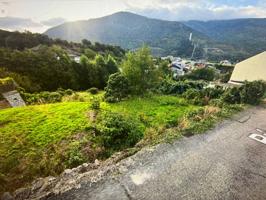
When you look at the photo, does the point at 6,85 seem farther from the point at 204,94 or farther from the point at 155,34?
the point at 155,34

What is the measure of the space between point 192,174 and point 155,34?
546ft

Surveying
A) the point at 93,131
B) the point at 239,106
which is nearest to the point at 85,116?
the point at 93,131

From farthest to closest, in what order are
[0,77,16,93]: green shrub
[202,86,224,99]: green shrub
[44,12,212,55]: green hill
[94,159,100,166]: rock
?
[44,12,212,55]: green hill
[0,77,16,93]: green shrub
[202,86,224,99]: green shrub
[94,159,100,166]: rock

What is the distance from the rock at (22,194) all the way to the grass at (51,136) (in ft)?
1.02

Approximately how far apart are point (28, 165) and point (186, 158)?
17.3ft

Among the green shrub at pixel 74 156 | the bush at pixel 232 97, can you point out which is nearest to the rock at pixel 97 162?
the green shrub at pixel 74 156

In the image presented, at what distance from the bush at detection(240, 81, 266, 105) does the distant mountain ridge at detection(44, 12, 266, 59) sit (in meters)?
110

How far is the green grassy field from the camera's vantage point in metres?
6.06

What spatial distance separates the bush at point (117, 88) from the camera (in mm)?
15452

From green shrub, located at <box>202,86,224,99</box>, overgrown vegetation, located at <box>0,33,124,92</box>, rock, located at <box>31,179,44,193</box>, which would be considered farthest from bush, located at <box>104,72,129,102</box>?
overgrown vegetation, located at <box>0,33,124,92</box>

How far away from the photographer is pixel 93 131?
852 centimetres

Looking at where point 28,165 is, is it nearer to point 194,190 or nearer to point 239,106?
point 194,190

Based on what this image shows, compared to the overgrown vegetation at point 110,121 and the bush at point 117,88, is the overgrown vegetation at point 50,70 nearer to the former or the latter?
the overgrown vegetation at point 110,121

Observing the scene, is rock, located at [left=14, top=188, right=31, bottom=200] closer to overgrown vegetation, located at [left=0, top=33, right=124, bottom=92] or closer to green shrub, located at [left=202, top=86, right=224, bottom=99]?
green shrub, located at [left=202, top=86, right=224, bottom=99]
